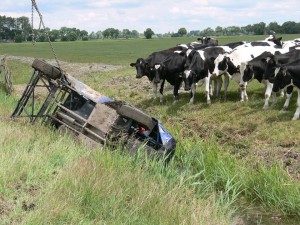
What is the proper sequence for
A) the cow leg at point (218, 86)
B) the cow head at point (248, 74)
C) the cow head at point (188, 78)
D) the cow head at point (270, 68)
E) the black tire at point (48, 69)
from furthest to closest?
1. the cow leg at point (218, 86)
2. the cow head at point (188, 78)
3. the cow head at point (248, 74)
4. the cow head at point (270, 68)
5. the black tire at point (48, 69)

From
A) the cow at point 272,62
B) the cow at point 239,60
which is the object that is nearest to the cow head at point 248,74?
the cow at point 239,60

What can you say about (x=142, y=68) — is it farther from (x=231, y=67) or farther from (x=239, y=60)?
(x=239, y=60)

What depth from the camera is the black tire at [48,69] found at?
391 inches

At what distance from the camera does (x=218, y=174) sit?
8.21m

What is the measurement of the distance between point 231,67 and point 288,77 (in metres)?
3.15

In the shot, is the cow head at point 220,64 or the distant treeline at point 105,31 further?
the distant treeline at point 105,31

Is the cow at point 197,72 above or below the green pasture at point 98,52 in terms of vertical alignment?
above

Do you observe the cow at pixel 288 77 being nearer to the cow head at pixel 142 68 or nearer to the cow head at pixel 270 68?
the cow head at pixel 270 68

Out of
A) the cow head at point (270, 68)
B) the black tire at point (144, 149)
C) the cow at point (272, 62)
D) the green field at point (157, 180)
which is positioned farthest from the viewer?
the cow head at point (270, 68)

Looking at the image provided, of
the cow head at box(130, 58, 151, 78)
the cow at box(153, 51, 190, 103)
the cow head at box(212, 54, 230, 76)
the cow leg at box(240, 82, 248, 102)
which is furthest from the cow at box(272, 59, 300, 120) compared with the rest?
the cow head at box(130, 58, 151, 78)

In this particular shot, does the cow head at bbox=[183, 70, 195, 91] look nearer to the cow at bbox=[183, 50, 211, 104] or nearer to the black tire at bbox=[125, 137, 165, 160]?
the cow at bbox=[183, 50, 211, 104]

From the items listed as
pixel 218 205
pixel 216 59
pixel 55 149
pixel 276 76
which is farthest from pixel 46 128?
pixel 216 59

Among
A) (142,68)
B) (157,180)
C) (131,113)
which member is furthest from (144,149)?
(142,68)

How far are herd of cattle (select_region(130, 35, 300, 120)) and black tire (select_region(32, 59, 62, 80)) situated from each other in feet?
20.3
